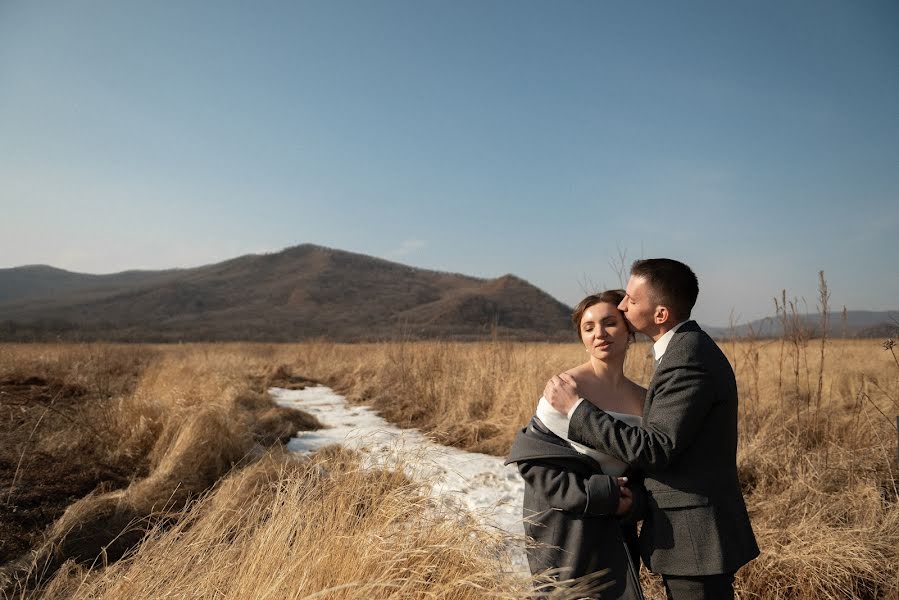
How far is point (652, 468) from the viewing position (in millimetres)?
1635

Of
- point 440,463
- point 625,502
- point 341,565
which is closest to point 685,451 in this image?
point 625,502

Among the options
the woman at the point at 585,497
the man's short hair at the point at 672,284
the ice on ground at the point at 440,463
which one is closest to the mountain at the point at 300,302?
the ice on ground at the point at 440,463

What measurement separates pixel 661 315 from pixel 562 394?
439mm

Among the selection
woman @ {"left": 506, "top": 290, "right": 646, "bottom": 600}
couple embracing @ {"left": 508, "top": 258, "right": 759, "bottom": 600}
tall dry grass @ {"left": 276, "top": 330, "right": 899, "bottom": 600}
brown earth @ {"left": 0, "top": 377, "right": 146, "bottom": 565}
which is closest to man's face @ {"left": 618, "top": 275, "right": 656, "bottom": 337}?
couple embracing @ {"left": 508, "top": 258, "right": 759, "bottom": 600}

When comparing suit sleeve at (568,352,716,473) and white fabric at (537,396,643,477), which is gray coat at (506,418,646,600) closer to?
white fabric at (537,396,643,477)

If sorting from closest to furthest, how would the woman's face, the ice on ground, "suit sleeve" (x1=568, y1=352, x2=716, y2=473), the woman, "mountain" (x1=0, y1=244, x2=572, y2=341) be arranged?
"suit sleeve" (x1=568, y1=352, x2=716, y2=473) < the woman < the woman's face < the ice on ground < "mountain" (x1=0, y1=244, x2=572, y2=341)

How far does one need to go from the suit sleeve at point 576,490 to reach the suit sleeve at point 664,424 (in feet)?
0.38

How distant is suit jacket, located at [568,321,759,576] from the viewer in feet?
5.21

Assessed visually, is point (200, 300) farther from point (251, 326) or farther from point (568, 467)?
point (568, 467)

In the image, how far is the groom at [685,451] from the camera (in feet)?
5.22

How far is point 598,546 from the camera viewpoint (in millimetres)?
1774

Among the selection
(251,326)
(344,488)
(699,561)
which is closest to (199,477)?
(344,488)

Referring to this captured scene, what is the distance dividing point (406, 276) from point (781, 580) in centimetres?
10204

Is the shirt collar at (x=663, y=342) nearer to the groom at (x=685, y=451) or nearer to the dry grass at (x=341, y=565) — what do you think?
the groom at (x=685, y=451)
